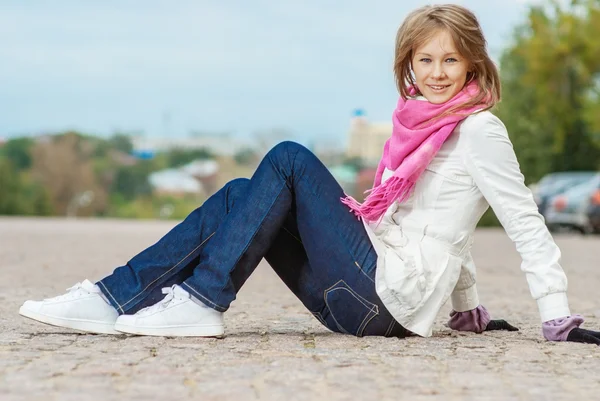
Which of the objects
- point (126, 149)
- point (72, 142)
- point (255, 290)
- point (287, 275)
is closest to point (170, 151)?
point (126, 149)

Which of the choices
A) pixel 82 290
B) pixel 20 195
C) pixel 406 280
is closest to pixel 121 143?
pixel 20 195

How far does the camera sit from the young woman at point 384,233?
460 centimetres

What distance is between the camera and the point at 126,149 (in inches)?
2391

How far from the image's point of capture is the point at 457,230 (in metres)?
4.68

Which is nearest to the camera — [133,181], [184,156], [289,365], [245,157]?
[289,365]

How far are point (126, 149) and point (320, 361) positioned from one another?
57360 millimetres

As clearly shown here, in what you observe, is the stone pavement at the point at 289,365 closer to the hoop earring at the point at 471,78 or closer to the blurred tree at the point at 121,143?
the hoop earring at the point at 471,78

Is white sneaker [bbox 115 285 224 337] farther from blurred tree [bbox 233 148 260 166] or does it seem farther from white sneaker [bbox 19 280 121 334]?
blurred tree [bbox 233 148 260 166]

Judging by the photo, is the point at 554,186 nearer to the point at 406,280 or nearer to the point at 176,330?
the point at 406,280

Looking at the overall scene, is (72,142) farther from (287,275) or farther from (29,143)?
A: (287,275)

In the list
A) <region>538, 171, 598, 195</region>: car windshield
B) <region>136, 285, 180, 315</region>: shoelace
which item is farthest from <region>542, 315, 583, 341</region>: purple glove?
<region>538, 171, 598, 195</region>: car windshield

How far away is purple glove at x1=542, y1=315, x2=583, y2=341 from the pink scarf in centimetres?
78

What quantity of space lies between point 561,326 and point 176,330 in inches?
61.2

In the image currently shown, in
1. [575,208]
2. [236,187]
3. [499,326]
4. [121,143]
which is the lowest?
[499,326]
